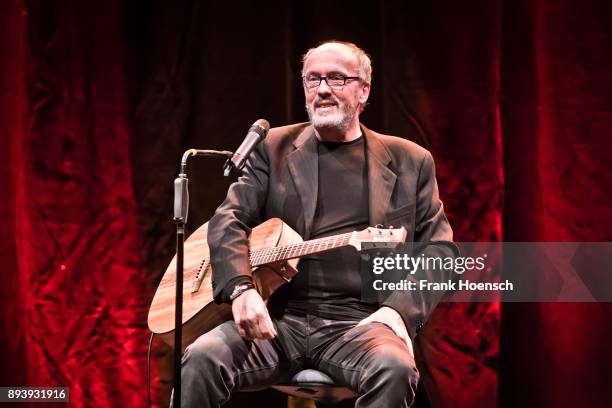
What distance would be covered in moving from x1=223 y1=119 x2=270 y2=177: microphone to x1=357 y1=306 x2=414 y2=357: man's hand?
65 cm

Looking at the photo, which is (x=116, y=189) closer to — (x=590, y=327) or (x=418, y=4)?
(x=418, y=4)

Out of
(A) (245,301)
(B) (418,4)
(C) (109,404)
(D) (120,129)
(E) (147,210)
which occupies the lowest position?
(C) (109,404)

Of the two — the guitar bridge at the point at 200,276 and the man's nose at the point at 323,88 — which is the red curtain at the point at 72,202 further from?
the man's nose at the point at 323,88

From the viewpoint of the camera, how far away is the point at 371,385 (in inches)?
92.3

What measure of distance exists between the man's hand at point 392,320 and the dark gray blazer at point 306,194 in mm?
55

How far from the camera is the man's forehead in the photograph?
276 cm

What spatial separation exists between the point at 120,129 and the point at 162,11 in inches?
22.1

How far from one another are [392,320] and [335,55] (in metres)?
0.94

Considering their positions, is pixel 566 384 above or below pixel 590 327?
below

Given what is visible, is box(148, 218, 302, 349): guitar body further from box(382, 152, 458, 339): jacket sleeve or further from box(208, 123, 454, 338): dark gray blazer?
box(382, 152, 458, 339): jacket sleeve

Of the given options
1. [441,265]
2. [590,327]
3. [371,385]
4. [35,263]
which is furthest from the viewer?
[35,263]

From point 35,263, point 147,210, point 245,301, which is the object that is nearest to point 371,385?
point 245,301

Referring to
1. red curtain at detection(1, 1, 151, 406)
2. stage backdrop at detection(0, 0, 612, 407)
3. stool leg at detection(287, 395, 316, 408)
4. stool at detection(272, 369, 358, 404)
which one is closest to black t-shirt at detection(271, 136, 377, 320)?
stool at detection(272, 369, 358, 404)

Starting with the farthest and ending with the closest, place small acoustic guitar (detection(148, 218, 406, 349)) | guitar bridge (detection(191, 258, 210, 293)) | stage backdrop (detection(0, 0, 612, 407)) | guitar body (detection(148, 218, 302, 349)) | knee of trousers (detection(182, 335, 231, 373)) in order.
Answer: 1. stage backdrop (detection(0, 0, 612, 407))
2. guitar bridge (detection(191, 258, 210, 293))
3. guitar body (detection(148, 218, 302, 349))
4. small acoustic guitar (detection(148, 218, 406, 349))
5. knee of trousers (detection(182, 335, 231, 373))
